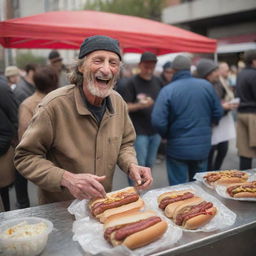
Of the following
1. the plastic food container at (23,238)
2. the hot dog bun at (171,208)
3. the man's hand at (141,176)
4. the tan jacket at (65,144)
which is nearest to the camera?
the plastic food container at (23,238)

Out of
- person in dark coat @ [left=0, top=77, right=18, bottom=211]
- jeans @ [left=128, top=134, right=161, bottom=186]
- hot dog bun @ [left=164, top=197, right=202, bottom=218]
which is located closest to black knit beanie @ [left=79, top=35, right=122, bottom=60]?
hot dog bun @ [left=164, top=197, right=202, bottom=218]

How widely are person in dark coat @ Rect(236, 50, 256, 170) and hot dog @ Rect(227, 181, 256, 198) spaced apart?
285cm

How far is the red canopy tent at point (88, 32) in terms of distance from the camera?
389 cm

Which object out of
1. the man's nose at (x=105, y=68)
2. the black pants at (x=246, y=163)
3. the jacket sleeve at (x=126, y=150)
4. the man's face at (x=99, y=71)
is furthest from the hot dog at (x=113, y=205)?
the black pants at (x=246, y=163)

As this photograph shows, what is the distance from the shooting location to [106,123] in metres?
2.11

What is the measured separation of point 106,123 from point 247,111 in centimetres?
342

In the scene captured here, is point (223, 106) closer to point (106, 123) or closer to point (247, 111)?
point (247, 111)

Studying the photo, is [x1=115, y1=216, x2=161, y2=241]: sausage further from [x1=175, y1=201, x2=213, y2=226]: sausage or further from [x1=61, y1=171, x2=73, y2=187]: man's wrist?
[x1=61, y1=171, x2=73, y2=187]: man's wrist

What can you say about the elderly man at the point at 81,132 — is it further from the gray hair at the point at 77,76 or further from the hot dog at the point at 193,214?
the hot dog at the point at 193,214

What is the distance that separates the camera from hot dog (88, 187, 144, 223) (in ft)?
5.34

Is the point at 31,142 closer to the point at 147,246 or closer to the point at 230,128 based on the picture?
the point at 147,246

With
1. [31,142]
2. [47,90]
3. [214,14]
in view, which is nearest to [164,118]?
[47,90]

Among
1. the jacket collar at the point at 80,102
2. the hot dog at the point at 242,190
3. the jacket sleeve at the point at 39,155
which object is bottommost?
the hot dog at the point at 242,190

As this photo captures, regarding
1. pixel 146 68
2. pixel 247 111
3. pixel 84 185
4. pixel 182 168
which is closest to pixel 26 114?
pixel 146 68
